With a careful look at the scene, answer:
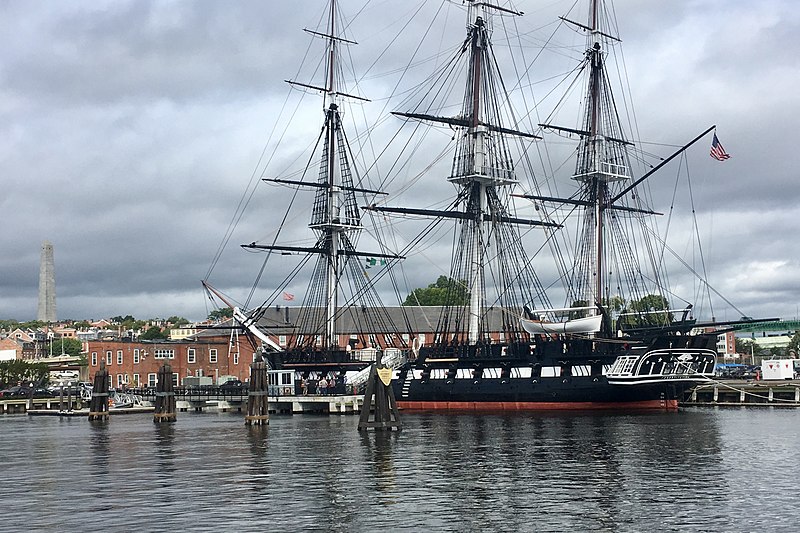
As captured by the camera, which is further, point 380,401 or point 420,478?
point 380,401

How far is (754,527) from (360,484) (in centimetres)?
Result: 1221

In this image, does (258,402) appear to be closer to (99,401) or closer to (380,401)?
(380,401)

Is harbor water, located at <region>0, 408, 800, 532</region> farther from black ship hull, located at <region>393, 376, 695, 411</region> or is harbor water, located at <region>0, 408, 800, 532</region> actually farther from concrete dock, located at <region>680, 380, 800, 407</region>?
concrete dock, located at <region>680, 380, 800, 407</region>

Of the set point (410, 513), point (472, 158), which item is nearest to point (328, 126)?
point (472, 158)

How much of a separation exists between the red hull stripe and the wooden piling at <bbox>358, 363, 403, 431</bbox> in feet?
61.4

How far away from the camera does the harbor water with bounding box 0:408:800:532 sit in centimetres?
2486

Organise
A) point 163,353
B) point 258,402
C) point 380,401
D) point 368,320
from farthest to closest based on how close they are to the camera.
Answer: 1. point 368,320
2. point 163,353
3. point 258,402
4. point 380,401

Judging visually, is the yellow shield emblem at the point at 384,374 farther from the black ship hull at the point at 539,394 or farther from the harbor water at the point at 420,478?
the black ship hull at the point at 539,394

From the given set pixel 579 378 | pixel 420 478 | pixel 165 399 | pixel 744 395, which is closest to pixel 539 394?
pixel 579 378

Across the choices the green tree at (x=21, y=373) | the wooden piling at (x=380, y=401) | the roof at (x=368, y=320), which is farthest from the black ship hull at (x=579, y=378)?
the green tree at (x=21, y=373)

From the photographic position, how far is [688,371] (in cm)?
6391

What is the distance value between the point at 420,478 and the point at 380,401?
48.6ft

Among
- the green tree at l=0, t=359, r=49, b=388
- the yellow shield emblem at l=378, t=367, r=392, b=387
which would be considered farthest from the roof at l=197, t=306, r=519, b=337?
the yellow shield emblem at l=378, t=367, r=392, b=387

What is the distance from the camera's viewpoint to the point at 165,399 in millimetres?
63844
